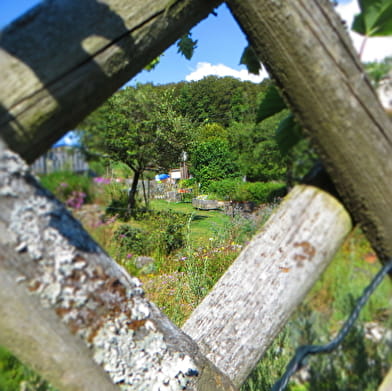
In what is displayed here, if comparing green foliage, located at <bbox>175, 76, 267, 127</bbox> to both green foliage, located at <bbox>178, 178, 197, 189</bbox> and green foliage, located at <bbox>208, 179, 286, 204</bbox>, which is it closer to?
green foliage, located at <bbox>178, 178, 197, 189</bbox>

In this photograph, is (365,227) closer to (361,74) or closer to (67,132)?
(361,74)

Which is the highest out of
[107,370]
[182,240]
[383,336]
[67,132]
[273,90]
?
[67,132]

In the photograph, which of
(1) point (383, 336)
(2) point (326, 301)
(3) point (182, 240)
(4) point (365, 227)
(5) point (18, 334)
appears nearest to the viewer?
(5) point (18, 334)

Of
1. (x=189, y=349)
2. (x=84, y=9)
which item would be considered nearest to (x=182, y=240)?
(x=189, y=349)

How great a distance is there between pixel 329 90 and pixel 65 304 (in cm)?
43

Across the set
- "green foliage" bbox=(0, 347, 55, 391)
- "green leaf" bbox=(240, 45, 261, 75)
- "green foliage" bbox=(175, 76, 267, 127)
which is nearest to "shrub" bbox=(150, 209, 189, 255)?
"green foliage" bbox=(175, 76, 267, 127)

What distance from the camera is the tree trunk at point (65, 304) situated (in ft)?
1.26

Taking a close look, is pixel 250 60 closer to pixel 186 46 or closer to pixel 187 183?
pixel 186 46

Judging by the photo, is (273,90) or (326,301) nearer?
(273,90)

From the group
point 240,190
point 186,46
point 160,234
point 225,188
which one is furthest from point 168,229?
point 186,46

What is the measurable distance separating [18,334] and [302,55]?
0.49 meters

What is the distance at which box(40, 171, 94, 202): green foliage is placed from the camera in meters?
0.45

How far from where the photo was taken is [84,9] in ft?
1.33

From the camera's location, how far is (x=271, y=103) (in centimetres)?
56
